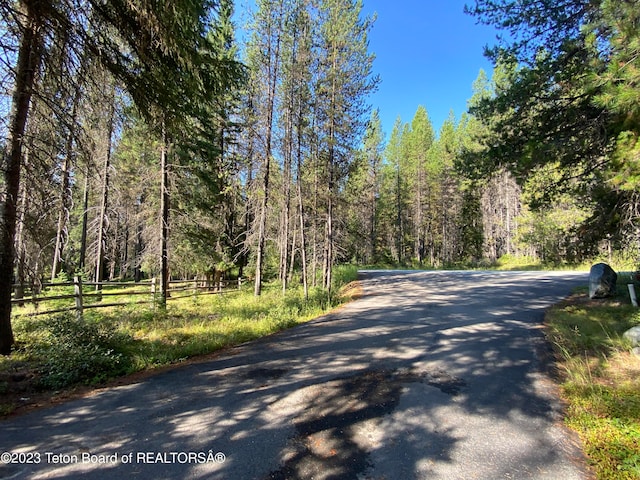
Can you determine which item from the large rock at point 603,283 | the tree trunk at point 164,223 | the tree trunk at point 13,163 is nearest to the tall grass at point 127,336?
the tree trunk at point 13,163

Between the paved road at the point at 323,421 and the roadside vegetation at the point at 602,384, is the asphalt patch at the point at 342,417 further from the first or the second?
the roadside vegetation at the point at 602,384

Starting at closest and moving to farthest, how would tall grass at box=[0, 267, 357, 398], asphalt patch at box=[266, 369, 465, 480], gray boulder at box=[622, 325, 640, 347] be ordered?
asphalt patch at box=[266, 369, 465, 480], tall grass at box=[0, 267, 357, 398], gray boulder at box=[622, 325, 640, 347]

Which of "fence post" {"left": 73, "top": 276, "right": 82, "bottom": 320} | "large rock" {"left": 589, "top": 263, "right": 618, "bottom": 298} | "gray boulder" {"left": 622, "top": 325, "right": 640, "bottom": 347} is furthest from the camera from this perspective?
"large rock" {"left": 589, "top": 263, "right": 618, "bottom": 298}

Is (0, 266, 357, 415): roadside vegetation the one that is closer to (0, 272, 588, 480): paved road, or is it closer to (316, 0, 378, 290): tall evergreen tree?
(0, 272, 588, 480): paved road

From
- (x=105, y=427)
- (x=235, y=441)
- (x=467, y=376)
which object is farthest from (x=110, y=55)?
(x=467, y=376)

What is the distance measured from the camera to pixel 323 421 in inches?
140

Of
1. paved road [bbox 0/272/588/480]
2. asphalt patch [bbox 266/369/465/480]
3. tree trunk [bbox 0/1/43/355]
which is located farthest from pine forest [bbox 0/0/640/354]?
asphalt patch [bbox 266/369/465/480]

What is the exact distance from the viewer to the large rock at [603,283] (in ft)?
30.6

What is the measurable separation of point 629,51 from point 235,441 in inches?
299

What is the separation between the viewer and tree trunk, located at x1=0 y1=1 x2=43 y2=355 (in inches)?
168

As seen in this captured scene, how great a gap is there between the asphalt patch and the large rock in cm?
775

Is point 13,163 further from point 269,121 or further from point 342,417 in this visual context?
point 269,121

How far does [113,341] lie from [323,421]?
4556 mm

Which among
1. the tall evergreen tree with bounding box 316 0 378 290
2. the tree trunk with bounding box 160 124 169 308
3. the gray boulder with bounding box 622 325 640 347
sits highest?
the tall evergreen tree with bounding box 316 0 378 290
